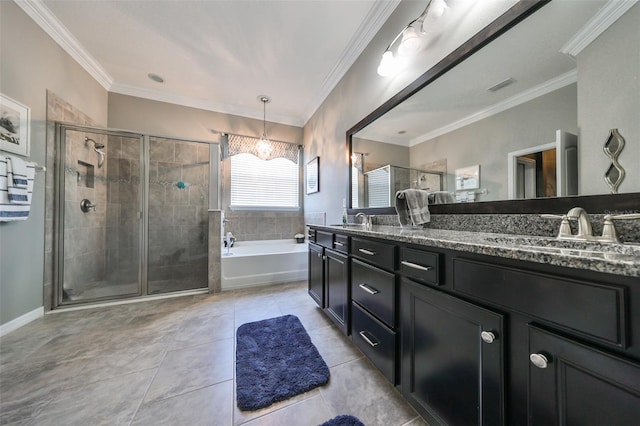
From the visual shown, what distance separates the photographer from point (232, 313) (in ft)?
6.63

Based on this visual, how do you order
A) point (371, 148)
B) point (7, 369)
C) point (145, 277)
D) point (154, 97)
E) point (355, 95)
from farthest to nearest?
1. point (154, 97)
2. point (145, 277)
3. point (355, 95)
4. point (371, 148)
5. point (7, 369)

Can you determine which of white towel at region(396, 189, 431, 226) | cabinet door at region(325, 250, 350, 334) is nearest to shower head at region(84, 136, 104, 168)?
cabinet door at region(325, 250, 350, 334)

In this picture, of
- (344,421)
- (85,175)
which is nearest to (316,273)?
(344,421)

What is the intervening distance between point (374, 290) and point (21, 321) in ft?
9.51

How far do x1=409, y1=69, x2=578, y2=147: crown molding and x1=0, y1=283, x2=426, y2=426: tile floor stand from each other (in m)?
1.57

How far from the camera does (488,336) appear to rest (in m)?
0.64

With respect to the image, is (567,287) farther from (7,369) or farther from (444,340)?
(7,369)

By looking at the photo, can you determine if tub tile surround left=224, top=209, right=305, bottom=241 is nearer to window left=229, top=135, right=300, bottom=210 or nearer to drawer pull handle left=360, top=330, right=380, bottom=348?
window left=229, top=135, right=300, bottom=210

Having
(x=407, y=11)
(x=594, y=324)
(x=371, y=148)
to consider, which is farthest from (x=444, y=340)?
(x=407, y=11)

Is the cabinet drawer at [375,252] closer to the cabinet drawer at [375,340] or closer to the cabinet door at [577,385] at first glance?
the cabinet drawer at [375,340]

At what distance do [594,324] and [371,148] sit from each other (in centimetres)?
180

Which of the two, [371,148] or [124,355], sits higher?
[371,148]

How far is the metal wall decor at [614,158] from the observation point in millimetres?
723

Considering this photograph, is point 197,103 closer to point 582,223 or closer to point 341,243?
point 341,243
